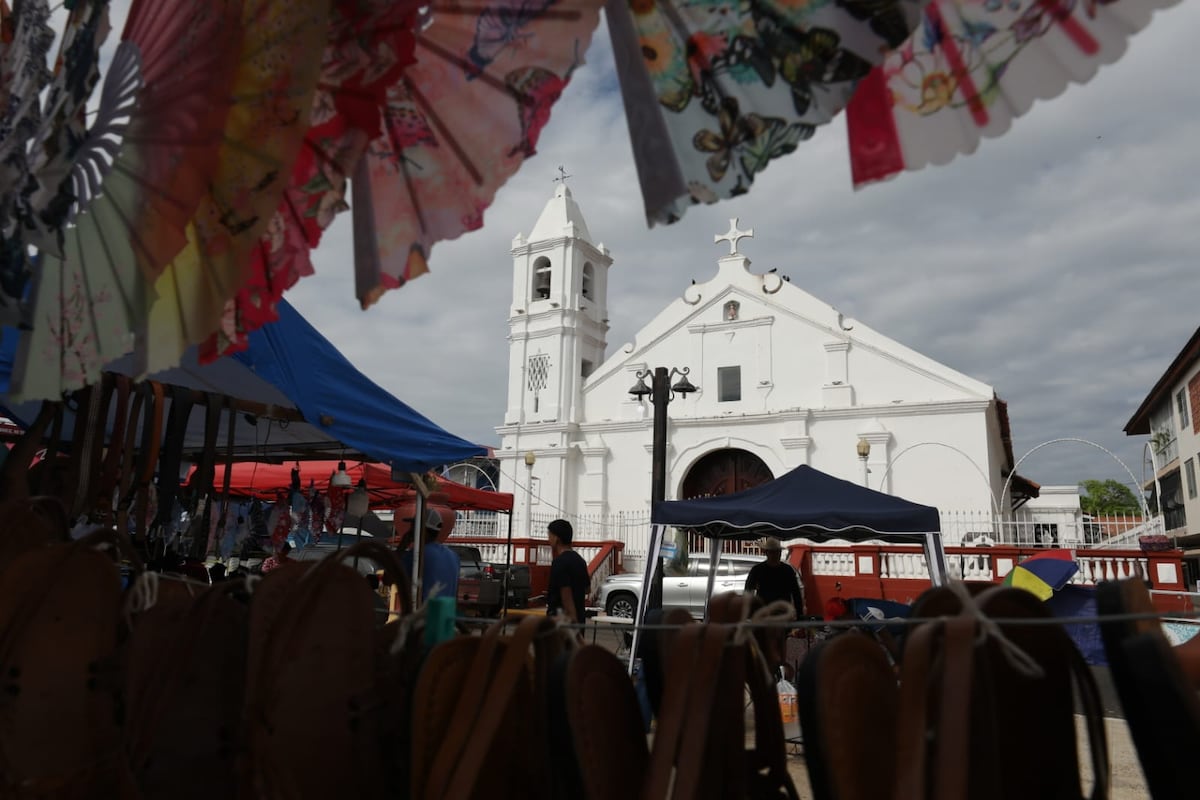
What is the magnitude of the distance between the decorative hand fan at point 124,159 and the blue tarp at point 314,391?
1.38 metres

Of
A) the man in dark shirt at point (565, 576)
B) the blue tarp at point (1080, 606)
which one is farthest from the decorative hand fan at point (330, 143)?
the blue tarp at point (1080, 606)

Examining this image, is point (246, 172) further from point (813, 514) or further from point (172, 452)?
point (813, 514)

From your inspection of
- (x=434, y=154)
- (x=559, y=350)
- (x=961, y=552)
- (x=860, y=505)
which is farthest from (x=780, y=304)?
(x=434, y=154)

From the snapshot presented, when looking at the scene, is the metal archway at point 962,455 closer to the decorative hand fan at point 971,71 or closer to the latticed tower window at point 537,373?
the latticed tower window at point 537,373

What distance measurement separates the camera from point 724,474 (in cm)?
2072

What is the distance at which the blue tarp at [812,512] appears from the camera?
6.39 metres

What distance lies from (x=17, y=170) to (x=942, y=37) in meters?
2.18

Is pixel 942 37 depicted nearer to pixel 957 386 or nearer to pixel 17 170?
pixel 17 170

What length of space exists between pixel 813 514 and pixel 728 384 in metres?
14.8

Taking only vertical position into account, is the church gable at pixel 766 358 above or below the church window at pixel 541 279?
below

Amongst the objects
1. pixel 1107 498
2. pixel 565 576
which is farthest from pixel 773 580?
Result: pixel 1107 498

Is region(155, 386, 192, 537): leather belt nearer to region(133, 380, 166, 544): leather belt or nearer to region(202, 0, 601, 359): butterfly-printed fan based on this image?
region(133, 380, 166, 544): leather belt

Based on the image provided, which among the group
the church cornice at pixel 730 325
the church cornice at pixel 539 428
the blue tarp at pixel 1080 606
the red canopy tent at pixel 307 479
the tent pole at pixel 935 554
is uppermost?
the church cornice at pixel 730 325

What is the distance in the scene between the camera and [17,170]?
1.94m
